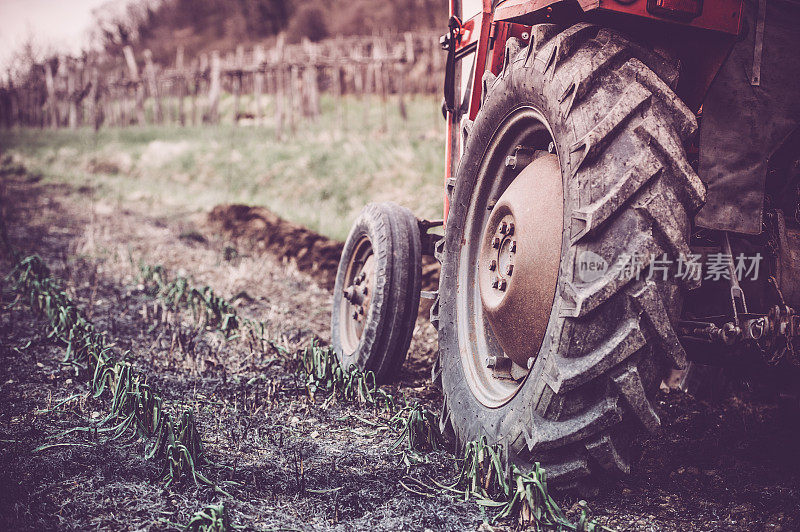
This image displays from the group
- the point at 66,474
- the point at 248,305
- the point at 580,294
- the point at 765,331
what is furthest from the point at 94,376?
the point at 765,331

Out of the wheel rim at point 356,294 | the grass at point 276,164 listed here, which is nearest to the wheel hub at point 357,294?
the wheel rim at point 356,294

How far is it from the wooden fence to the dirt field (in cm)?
1138

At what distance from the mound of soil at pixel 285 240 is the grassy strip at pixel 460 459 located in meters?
1.77

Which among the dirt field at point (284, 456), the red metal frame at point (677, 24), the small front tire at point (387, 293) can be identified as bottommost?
the dirt field at point (284, 456)

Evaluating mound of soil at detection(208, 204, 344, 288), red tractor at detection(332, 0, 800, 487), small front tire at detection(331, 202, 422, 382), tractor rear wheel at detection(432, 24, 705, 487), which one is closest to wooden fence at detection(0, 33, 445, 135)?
mound of soil at detection(208, 204, 344, 288)

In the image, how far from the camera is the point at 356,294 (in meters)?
3.72

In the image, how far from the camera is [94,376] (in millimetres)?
3115

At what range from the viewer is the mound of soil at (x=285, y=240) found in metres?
6.06

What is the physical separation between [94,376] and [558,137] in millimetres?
2437

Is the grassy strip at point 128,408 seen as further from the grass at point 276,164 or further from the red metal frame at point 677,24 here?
the grass at point 276,164

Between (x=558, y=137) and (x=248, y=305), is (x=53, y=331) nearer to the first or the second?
(x=248, y=305)

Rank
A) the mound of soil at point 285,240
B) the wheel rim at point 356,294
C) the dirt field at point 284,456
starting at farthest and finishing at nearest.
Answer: the mound of soil at point 285,240, the wheel rim at point 356,294, the dirt field at point 284,456

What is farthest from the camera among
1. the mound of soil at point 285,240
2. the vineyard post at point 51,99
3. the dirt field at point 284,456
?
the vineyard post at point 51,99

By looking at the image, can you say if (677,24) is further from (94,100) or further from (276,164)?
(94,100)
